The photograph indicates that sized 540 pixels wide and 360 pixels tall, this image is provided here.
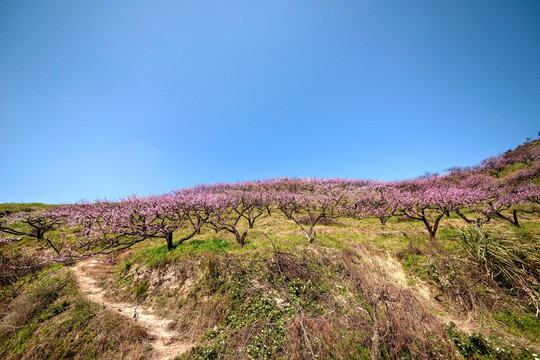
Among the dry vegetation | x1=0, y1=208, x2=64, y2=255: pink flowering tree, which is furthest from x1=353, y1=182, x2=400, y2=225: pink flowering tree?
x1=0, y1=208, x2=64, y2=255: pink flowering tree

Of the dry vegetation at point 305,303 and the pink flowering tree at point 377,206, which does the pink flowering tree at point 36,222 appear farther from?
the pink flowering tree at point 377,206

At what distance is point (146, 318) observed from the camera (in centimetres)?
819

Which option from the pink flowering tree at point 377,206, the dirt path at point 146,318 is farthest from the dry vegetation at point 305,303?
the pink flowering tree at point 377,206

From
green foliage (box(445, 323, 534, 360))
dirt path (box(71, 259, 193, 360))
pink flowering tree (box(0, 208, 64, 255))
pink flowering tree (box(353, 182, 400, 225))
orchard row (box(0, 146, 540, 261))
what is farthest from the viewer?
pink flowering tree (box(353, 182, 400, 225))

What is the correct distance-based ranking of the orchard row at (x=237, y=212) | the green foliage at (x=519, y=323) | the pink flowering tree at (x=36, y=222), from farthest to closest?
the pink flowering tree at (x=36, y=222) < the orchard row at (x=237, y=212) < the green foliage at (x=519, y=323)

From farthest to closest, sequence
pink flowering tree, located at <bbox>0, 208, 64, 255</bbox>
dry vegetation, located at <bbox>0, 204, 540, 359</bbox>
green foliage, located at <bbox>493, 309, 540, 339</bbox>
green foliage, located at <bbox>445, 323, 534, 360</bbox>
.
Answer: pink flowering tree, located at <bbox>0, 208, 64, 255</bbox> → green foliage, located at <bbox>493, 309, 540, 339</bbox> → dry vegetation, located at <bbox>0, 204, 540, 359</bbox> → green foliage, located at <bbox>445, 323, 534, 360</bbox>

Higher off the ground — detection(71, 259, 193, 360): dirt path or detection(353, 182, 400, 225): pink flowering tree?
detection(353, 182, 400, 225): pink flowering tree

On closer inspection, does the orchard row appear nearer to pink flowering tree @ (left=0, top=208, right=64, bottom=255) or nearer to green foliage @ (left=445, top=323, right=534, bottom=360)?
pink flowering tree @ (left=0, top=208, right=64, bottom=255)

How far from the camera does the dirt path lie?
6719 millimetres

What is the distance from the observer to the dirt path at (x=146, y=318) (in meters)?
6.72

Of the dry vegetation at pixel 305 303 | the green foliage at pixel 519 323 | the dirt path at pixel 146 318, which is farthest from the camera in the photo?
the dirt path at pixel 146 318

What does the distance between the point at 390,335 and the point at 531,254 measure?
8990 millimetres

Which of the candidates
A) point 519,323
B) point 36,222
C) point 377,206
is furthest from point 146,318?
point 36,222

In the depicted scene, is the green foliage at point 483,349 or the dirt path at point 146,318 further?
the dirt path at point 146,318
